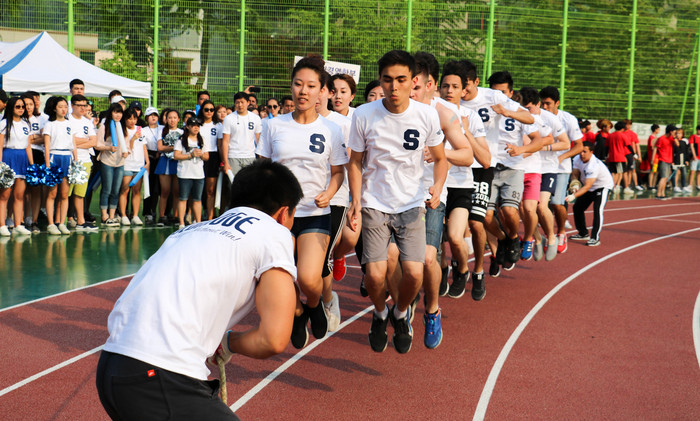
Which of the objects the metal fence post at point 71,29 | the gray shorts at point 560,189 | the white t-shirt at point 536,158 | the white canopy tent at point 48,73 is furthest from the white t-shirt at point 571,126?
the metal fence post at point 71,29

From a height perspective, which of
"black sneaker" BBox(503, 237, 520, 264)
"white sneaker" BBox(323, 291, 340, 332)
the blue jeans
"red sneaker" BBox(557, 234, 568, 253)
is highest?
the blue jeans

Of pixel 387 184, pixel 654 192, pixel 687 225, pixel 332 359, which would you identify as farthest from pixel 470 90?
pixel 654 192

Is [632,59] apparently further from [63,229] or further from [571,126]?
[63,229]

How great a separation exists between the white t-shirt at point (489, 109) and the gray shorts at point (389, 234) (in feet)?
8.64

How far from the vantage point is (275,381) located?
5531 millimetres

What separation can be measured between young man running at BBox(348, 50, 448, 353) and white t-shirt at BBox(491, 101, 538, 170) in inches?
132

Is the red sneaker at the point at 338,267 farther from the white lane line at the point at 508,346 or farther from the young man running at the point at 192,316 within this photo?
the young man running at the point at 192,316

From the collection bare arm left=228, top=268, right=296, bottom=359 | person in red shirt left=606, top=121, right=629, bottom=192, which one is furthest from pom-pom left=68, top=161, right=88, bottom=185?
person in red shirt left=606, top=121, right=629, bottom=192

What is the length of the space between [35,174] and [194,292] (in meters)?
9.53

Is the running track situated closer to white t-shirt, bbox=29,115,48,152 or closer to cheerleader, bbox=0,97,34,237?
cheerleader, bbox=0,97,34,237

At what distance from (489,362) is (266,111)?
10.2 meters

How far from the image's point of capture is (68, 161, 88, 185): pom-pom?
11664 mm

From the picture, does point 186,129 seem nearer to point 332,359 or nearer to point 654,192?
point 332,359

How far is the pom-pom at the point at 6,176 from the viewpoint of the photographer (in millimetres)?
10812
